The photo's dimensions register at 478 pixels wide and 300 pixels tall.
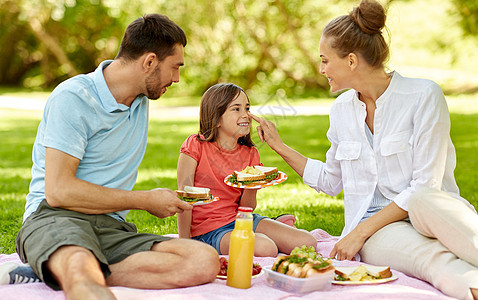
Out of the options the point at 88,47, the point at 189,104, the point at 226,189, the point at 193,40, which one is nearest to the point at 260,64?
the point at 193,40

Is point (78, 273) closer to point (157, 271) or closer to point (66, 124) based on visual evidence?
point (157, 271)

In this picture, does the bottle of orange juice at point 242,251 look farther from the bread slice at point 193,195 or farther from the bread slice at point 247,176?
the bread slice at point 247,176

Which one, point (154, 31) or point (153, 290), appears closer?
point (153, 290)

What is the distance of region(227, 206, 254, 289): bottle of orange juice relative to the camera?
8.91 feet

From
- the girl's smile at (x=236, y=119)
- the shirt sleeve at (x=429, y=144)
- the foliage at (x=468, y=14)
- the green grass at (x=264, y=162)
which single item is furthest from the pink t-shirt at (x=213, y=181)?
the foliage at (x=468, y=14)

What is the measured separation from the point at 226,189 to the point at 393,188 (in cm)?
102

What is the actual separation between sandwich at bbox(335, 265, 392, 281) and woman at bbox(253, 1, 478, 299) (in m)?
0.19

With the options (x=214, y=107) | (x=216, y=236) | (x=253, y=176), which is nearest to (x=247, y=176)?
(x=253, y=176)

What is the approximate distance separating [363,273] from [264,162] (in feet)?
17.0

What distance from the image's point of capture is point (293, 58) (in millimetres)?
20422

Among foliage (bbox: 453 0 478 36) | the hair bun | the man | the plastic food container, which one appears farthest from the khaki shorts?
foliage (bbox: 453 0 478 36)

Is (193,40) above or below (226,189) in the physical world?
above

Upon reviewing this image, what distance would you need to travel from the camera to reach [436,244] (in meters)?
2.93

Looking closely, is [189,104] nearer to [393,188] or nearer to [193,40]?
[193,40]
